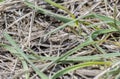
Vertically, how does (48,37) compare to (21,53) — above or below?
above

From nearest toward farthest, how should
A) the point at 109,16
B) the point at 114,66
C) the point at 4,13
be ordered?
the point at 114,66 < the point at 109,16 < the point at 4,13

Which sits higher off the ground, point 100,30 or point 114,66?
point 100,30

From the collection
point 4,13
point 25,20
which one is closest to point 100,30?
point 25,20

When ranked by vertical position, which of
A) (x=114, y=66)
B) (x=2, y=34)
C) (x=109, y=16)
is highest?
(x=109, y=16)

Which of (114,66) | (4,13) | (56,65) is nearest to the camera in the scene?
(114,66)

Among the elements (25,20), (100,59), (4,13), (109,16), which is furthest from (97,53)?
(4,13)

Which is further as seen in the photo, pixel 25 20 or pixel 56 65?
pixel 25 20

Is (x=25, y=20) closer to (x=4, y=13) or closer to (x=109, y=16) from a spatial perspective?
(x=4, y=13)

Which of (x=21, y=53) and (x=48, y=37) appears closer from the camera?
(x=21, y=53)
